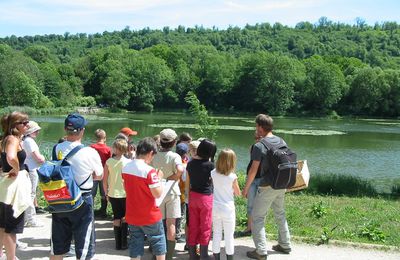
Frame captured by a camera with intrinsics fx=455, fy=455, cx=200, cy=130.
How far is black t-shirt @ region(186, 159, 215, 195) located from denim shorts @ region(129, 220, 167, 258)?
0.77 m

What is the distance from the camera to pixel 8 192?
4836mm

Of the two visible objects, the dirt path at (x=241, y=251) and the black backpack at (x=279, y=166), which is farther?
the dirt path at (x=241, y=251)

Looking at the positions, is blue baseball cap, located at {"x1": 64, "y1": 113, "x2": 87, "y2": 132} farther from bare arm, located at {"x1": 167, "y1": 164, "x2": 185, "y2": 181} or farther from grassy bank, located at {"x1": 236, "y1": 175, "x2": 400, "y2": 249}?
grassy bank, located at {"x1": 236, "y1": 175, "x2": 400, "y2": 249}

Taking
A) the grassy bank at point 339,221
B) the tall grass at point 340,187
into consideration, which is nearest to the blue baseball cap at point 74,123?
the grassy bank at point 339,221

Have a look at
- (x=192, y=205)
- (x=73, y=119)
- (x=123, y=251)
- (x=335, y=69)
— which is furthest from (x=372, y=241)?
(x=335, y=69)

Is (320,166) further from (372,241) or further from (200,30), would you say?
(200,30)

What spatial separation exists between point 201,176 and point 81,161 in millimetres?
1440

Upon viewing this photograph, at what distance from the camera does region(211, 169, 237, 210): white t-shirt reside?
211 inches

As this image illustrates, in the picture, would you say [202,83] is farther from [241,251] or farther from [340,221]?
[241,251]

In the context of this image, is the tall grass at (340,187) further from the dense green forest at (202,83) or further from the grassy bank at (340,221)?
the dense green forest at (202,83)

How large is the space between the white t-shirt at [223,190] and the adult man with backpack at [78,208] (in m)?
1.36

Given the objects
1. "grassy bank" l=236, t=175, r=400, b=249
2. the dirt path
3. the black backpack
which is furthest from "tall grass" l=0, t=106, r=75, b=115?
the black backpack

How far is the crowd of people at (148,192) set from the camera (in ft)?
15.7

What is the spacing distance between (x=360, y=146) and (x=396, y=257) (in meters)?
26.6
